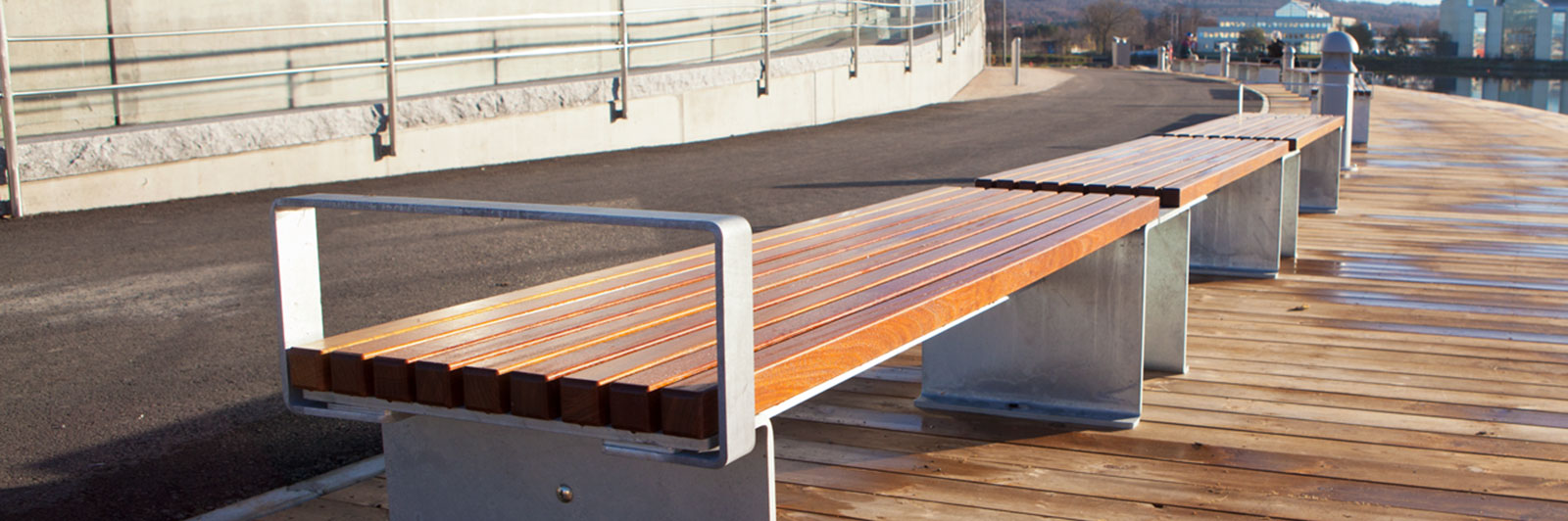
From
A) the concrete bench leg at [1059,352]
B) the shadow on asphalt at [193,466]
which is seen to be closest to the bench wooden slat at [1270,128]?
the concrete bench leg at [1059,352]

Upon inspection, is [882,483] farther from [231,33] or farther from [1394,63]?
[1394,63]

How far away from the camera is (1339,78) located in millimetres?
11289

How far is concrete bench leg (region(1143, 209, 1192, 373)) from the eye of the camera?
171 inches

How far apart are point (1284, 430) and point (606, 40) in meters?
10.8

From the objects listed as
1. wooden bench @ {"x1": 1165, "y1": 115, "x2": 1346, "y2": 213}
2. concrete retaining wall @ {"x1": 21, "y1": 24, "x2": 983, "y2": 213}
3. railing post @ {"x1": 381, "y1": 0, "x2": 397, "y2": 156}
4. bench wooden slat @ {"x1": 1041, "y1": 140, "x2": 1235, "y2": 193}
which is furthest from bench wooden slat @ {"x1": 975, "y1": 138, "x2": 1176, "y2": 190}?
railing post @ {"x1": 381, "y1": 0, "x2": 397, "y2": 156}

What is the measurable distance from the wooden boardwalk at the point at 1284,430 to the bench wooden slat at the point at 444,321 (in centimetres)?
70

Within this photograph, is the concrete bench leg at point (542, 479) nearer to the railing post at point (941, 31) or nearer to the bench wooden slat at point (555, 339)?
the bench wooden slat at point (555, 339)

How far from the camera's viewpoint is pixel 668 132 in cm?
A: 1288

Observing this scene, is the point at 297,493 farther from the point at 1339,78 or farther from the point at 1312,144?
the point at 1339,78

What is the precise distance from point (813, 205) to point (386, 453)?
19.9ft

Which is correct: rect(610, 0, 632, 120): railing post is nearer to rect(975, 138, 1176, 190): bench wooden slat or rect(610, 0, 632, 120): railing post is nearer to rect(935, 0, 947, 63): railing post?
rect(975, 138, 1176, 190): bench wooden slat

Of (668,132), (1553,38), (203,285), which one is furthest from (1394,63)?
(203,285)

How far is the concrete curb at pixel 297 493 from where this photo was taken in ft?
10.0

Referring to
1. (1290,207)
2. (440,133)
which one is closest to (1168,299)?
(1290,207)
